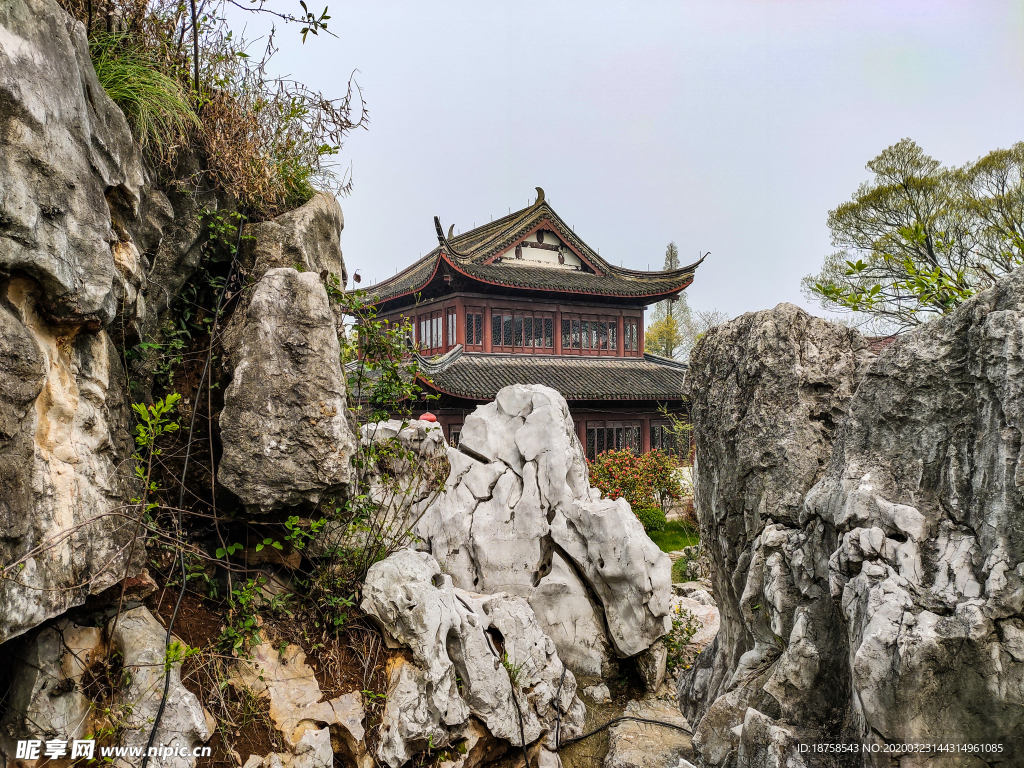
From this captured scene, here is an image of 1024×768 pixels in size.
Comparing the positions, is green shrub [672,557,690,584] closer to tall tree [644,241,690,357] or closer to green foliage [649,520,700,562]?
green foliage [649,520,700,562]

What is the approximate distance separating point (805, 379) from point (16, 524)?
407cm

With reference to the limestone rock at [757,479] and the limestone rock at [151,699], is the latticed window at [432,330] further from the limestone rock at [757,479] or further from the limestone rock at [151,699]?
the limestone rock at [151,699]

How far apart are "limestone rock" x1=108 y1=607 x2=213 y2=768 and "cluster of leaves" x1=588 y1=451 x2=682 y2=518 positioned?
1009 centimetres

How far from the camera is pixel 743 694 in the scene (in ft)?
11.0

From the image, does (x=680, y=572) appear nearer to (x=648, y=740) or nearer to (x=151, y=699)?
(x=648, y=740)

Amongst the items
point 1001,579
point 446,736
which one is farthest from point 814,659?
point 446,736

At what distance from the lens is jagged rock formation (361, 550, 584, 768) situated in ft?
12.6

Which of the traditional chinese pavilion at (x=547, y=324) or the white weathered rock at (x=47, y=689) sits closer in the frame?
the white weathered rock at (x=47, y=689)

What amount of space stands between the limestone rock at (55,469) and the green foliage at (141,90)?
1.34 meters

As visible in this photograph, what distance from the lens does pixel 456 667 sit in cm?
432

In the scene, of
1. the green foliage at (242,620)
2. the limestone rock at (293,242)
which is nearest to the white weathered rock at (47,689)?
the green foliage at (242,620)

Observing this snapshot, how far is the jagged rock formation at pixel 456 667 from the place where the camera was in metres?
3.85

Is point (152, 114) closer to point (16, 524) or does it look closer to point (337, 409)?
point (337, 409)

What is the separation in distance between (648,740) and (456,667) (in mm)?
1957
